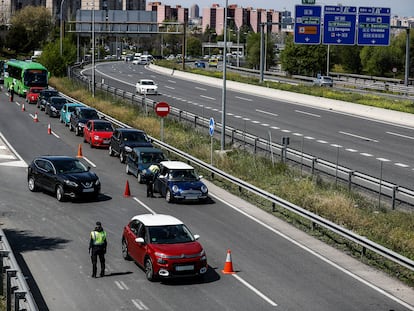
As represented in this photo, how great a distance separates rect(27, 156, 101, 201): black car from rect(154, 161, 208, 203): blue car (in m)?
2.27

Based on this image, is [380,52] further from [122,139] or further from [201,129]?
[122,139]

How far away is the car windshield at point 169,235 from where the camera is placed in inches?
698

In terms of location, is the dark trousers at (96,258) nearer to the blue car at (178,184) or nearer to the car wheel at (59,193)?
the blue car at (178,184)

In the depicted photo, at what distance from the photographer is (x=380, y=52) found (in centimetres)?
11469

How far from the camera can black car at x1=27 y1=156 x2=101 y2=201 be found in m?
25.9

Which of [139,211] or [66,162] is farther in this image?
[66,162]

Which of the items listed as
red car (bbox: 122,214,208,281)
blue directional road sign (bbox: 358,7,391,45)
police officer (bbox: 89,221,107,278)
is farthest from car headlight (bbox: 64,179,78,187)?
blue directional road sign (bbox: 358,7,391,45)

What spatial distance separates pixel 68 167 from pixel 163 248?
10.7 m

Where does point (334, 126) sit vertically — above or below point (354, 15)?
below

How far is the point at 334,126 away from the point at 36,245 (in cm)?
3152

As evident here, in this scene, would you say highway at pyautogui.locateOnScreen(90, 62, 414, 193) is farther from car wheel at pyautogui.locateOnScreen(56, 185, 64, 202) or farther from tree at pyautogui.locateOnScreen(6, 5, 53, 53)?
tree at pyautogui.locateOnScreen(6, 5, 53, 53)

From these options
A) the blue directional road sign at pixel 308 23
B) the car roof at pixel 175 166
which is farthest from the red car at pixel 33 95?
the car roof at pixel 175 166

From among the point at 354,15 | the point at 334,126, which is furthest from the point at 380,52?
the point at 334,126

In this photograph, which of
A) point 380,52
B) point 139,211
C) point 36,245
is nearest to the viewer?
point 36,245
